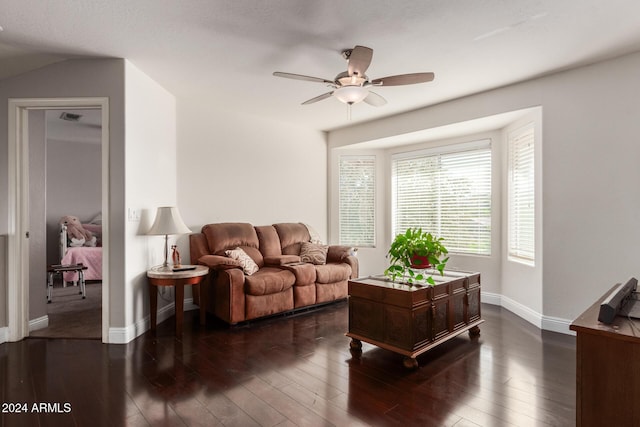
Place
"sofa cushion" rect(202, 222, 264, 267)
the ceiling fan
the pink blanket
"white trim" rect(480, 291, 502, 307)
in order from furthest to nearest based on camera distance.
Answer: the pink blanket → "white trim" rect(480, 291, 502, 307) → "sofa cushion" rect(202, 222, 264, 267) → the ceiling fan

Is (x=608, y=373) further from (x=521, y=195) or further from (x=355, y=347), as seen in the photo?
(x=521, y=195)

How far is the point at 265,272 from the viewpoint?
3.98 metres

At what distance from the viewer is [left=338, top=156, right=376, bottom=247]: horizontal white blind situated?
589cm

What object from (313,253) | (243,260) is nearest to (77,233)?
(243,260)

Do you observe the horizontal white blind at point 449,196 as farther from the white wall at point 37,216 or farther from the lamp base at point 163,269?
the white wall at point 37,216

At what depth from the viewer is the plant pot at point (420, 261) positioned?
9.68 feet

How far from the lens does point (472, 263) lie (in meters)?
4.86

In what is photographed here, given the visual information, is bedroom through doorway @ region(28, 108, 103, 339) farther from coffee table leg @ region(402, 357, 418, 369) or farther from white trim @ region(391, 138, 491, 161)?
white trim @ region(391, 138, 491, 161)

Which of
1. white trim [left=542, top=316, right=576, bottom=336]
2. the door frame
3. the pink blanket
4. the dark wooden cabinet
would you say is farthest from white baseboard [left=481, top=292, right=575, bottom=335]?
the pink blanket

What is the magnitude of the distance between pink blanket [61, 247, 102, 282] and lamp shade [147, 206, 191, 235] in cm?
335

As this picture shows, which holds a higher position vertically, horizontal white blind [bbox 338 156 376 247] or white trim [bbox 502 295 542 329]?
horizontal white blind [bbox 338 156 376 247]

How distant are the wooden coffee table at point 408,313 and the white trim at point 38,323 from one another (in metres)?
3.19

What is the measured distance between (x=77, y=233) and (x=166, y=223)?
4.10 meters

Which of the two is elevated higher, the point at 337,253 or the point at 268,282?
the point at 337,253
